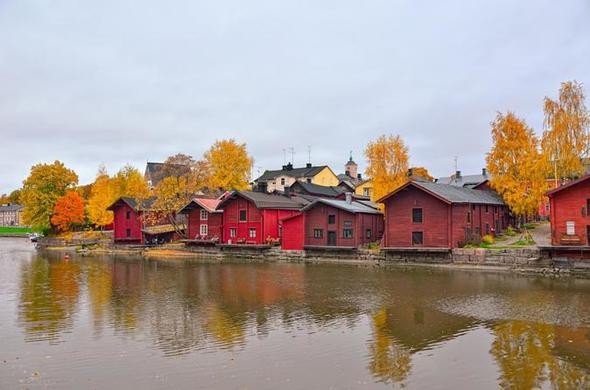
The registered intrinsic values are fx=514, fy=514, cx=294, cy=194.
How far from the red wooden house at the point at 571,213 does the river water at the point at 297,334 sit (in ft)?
20.2

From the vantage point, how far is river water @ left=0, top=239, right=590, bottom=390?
41.4ft

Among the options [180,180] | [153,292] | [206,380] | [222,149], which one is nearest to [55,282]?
[153,292]

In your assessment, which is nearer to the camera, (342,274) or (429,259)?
(342,274)

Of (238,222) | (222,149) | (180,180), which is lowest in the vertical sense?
(238,222)

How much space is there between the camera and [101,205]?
7481cm

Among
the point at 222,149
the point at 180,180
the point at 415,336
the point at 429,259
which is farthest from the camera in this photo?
the point at 222,149

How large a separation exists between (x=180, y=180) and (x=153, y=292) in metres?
37.9

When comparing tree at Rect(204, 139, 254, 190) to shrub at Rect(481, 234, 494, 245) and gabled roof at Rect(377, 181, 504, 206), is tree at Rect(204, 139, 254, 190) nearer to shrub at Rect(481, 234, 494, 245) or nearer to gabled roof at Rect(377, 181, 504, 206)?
gabled roof at Rect(377, 181, 504, 206)

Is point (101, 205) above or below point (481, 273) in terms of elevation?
above

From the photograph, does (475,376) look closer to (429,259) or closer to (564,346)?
(564,346)

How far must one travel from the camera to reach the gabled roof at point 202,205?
5762cm

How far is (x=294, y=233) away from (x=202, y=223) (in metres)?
13.8

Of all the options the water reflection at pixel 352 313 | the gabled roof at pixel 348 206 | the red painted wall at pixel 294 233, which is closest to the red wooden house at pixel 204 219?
the red painted wall at pixel 294 233

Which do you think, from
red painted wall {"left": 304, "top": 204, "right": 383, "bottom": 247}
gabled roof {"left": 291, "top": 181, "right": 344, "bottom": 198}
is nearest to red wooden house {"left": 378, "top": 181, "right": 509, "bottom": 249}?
red painted wall {"left": 304, "top": 204, "right": 383, "bottom": 247}
